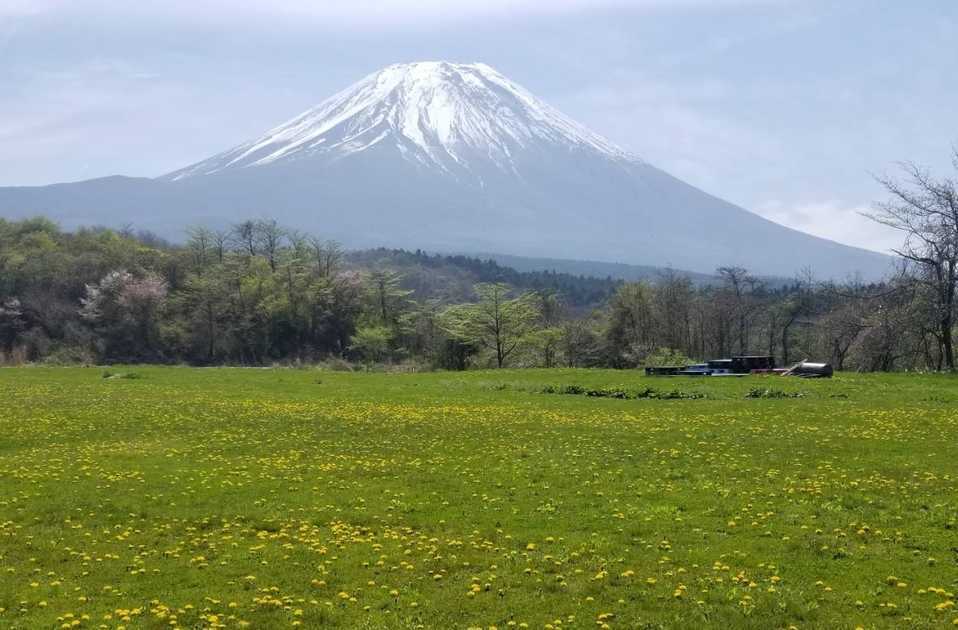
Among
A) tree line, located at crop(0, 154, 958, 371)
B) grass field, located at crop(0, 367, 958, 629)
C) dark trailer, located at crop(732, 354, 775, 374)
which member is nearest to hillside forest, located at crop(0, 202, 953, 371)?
tree line, located at crop(0, 154, 958, 371)

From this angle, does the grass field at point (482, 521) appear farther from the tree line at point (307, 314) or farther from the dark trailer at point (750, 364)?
the tree line at point (307, 314)

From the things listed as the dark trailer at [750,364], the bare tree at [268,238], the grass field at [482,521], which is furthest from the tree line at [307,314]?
the grass field at [482,521]

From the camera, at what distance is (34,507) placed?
556 inches

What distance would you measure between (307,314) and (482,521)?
83037mm

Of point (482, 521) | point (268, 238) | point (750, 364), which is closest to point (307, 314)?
point (268, 238)

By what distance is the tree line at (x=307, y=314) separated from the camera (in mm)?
80000

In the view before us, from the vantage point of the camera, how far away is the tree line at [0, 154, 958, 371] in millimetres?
80000

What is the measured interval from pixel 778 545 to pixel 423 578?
5257 mm

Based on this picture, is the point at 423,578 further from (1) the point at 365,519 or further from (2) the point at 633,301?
(2) the point at 633,301

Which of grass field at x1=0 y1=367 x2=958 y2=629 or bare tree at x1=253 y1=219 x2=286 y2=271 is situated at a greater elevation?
bare tree at x1=253 y1=219 x2=286 y2=271

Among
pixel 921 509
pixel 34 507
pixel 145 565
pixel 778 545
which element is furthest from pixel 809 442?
pixel 34 507

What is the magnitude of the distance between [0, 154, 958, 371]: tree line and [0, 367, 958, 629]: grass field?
167 feet

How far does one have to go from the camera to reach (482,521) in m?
13.4

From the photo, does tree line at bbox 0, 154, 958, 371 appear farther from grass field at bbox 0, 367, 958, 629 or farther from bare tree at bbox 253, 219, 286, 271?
grass field at bbox 0, 367, 958, 629
